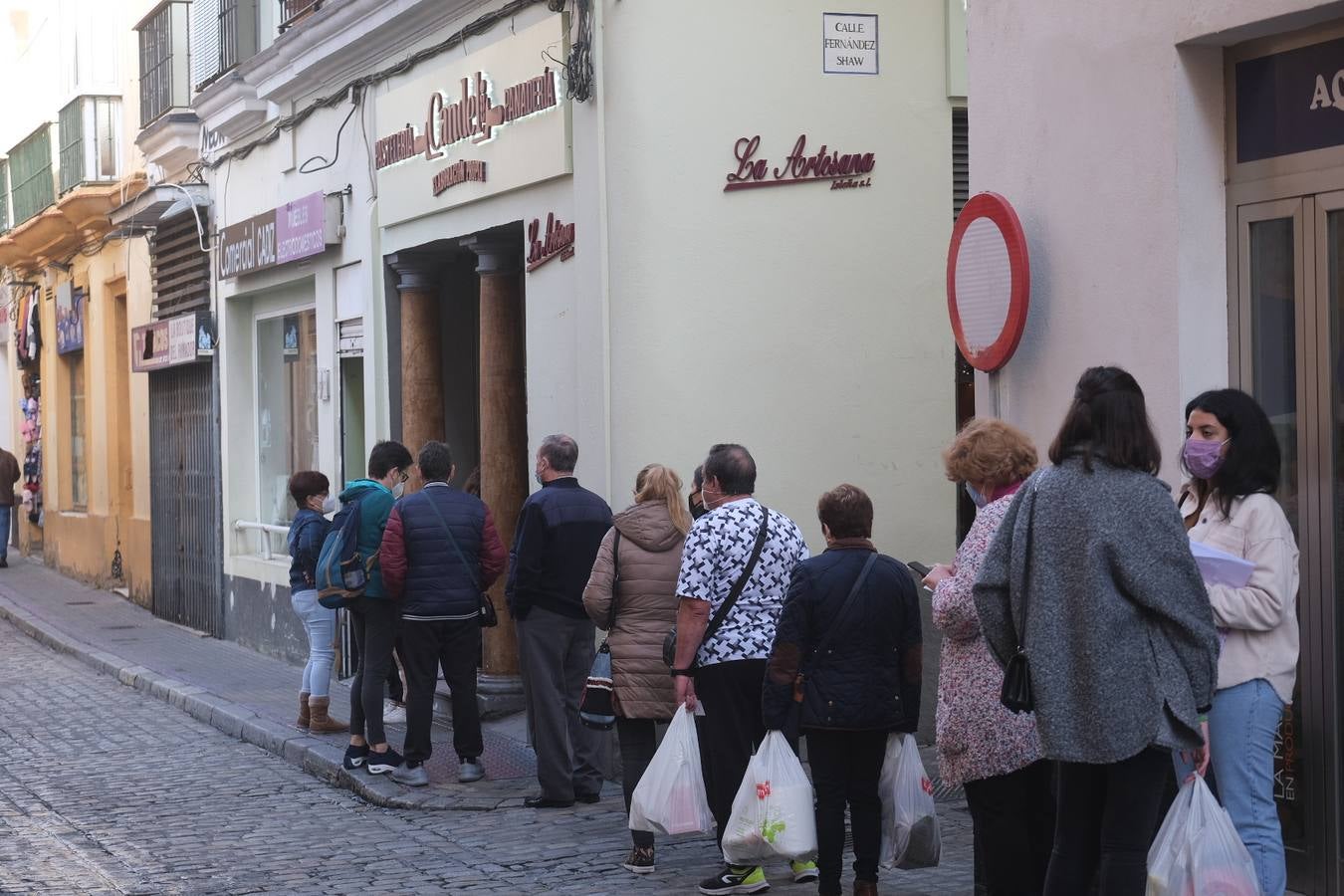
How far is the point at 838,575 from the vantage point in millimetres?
6605

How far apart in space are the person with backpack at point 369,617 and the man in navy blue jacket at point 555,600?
3.63 ft

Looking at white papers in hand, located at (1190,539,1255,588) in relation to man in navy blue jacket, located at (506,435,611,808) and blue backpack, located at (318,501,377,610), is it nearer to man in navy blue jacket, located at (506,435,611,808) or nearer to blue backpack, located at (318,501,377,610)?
man in navy blue jacket, located at (506,435,611,808)

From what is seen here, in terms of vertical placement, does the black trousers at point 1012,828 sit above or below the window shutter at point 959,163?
below

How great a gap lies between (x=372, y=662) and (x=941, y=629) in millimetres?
5035

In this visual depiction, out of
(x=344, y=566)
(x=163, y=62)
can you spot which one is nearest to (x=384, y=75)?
(x=344, y=566)

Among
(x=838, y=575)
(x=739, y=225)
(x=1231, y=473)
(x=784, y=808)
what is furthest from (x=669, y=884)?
(x=739, y=225)

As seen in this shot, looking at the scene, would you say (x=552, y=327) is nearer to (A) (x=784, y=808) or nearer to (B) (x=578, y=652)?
(B) (x=578, y=652)

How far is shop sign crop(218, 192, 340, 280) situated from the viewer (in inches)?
576

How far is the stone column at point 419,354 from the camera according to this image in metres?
13.5

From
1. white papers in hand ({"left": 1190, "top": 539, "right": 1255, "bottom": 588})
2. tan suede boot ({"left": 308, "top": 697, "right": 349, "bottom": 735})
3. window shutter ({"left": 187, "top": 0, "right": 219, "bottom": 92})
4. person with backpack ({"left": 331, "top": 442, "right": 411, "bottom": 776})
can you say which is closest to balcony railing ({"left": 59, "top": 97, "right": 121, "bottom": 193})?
window shutter ({"left": 187, "top": 0, "right": 219, "bottom": 92})

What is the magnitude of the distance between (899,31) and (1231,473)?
230 inches

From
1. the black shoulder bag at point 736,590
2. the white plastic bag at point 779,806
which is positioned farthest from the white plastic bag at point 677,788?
the white plastic bag at point 779,806

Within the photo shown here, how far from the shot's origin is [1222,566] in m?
5.25

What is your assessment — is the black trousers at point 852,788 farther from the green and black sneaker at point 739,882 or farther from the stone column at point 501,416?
the stone column at point 501,416
